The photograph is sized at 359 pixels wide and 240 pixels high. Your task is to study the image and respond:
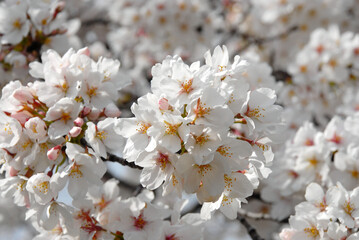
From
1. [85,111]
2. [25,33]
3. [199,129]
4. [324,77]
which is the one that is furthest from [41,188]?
[324,77]

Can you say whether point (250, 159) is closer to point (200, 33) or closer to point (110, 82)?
point (110, 82)

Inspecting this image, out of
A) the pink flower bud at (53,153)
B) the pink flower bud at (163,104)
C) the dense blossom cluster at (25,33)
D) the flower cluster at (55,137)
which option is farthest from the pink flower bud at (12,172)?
the dense blossom cluster at (25,33)

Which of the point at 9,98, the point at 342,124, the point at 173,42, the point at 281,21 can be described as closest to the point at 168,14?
the point at 173,42

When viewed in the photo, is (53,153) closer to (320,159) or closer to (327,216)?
(327,216)

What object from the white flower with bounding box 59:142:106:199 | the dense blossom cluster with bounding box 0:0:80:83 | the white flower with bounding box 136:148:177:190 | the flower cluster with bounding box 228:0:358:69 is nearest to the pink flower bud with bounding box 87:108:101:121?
the white flower with bounding box 59:142:106:199

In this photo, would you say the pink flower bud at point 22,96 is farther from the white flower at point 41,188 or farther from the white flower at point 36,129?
the white flower at point 41,188
